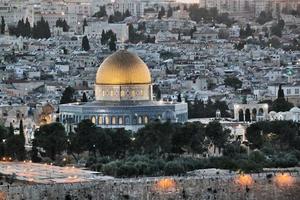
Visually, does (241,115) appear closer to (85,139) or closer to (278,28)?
(85,139)

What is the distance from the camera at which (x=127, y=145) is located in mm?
44812

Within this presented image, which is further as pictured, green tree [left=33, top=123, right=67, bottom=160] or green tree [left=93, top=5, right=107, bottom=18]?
green tree [left=93, top=5, right=107, bottom=18]

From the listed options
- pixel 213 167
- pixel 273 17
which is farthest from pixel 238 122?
pixel 273 17

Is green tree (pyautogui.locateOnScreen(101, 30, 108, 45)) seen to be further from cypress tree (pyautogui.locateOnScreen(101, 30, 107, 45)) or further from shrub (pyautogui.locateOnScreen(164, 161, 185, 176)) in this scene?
shrub (pyautogui.locateOnScreen(164, 161, 185, 176))

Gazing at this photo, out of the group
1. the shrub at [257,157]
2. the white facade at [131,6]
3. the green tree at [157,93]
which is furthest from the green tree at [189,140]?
the white facade at [131,6]

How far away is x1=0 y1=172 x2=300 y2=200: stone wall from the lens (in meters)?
35.1

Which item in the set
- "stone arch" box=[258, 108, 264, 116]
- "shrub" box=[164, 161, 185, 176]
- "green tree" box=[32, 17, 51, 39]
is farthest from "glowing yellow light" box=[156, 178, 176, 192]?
"green tree" box=[32, 17, 51, 39]

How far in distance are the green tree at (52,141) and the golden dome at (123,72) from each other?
8.42 m

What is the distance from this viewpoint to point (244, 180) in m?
37.1

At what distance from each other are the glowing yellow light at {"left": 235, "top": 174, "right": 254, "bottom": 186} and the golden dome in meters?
17.5

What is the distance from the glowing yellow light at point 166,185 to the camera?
36.3 m

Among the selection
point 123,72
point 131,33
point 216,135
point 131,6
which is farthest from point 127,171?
point 131,6

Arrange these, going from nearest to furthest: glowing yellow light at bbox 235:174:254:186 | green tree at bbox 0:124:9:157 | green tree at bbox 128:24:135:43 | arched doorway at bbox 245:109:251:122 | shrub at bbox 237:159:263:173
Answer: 1. glowing yellow light at bbox 235:174:254:186
2. shrub at bbox 237:159:263:173
3. green tree at bbox 0:124:9:157
4. arched doorway at bbox 245:109:251:122
5. green tree at bbox 128:24:135:43

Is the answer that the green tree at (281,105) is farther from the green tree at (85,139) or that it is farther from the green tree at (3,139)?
the green tree at (85,139)
